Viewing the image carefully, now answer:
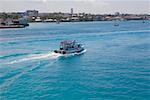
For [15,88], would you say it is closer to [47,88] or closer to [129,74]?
[47,88]

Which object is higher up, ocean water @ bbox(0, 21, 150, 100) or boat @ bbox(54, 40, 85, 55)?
boat @ bbox(54, 40, 85, 55)

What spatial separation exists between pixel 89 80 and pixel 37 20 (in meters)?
167

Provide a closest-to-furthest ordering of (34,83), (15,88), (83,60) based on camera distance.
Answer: (15,88) → (34,83) → (83,60)

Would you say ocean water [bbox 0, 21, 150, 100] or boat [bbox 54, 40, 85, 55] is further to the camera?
boat [bbox 54, 40, 85, 55]

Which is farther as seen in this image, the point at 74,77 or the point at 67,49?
the point at 67,49

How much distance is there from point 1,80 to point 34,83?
3200mm

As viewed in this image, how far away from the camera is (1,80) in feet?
98.8

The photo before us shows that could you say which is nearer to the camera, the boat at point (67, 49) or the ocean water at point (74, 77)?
the ocean water at point (74, 77)

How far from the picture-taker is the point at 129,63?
3900 cm

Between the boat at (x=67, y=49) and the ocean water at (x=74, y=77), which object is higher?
the boat at (x=67, y=49)

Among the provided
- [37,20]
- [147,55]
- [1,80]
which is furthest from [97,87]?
[37,20]

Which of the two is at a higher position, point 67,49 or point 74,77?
point 67,49

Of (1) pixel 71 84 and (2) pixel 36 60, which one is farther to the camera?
(2) pixel 36 60

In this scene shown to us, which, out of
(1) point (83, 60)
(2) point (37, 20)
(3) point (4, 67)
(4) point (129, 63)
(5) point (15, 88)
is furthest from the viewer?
(2) point (37, 20)
